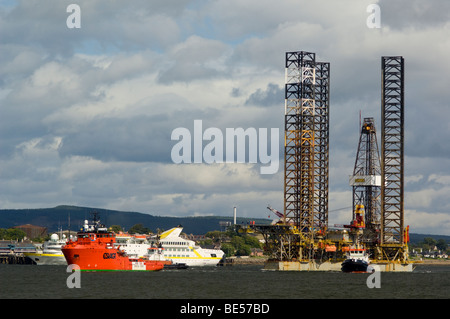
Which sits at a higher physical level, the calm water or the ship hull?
the ship hull

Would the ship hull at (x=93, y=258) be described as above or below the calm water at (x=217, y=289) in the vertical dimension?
above

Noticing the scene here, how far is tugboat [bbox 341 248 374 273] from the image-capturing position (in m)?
149

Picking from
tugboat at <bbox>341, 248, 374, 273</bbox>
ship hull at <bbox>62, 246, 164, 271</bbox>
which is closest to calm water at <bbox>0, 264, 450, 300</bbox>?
ship hull at <bbox>62, 246, 164, 271</bbox>

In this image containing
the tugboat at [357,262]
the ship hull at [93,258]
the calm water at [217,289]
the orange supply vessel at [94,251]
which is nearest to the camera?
the calm water at [217,289]

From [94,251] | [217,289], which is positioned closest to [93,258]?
[94,251]

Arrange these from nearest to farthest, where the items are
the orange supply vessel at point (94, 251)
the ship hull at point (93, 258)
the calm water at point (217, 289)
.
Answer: the calm water at point (217, 289) < the orange supply vessel at point (94, 251) < the ship hull at point (93, 258)

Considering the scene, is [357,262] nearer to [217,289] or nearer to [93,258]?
[93,258]

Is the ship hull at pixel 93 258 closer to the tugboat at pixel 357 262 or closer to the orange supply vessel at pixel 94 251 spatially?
the orange supply vessel at pixel 94 251

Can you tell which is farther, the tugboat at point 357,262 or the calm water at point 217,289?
the tugboat at point 357,262

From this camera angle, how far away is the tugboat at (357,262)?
149 meters

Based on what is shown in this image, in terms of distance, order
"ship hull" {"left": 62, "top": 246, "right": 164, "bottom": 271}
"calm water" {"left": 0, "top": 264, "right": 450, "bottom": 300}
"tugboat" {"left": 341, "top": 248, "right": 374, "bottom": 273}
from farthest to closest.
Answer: "tugboat" {"left": 341, "top": 248, "right": 374, "bottom": 273}, "ship hull" {"left": 62, "top": 246, "right": 164, "bottom": 271}, "calm water" {"left": 0, "top": 264, "right": 450, "bottom": 300}

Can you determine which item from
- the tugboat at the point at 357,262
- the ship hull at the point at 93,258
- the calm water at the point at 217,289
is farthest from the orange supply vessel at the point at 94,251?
the tugboat at the point at 357,262

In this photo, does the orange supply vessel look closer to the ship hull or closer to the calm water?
the ship hull

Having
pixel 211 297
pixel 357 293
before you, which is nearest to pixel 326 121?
pixel 357 293
